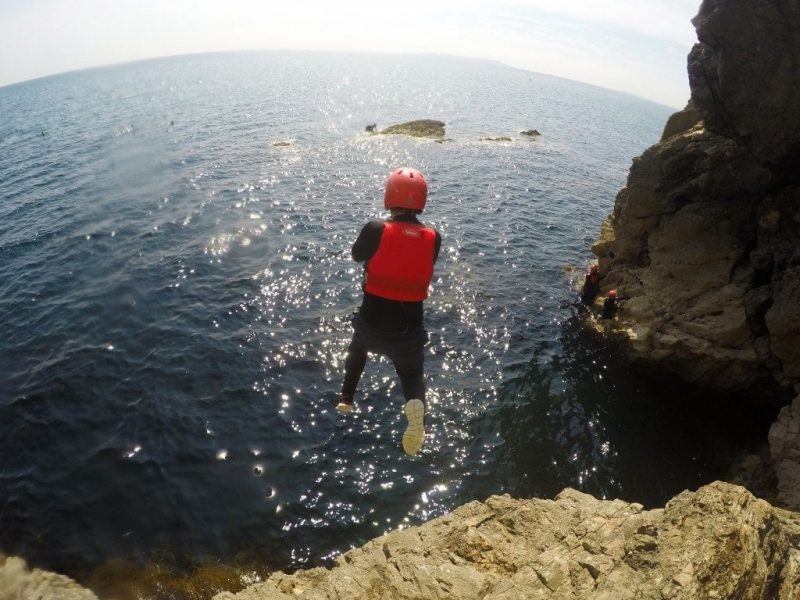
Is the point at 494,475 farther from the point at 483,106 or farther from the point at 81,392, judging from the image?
the point at 483,106

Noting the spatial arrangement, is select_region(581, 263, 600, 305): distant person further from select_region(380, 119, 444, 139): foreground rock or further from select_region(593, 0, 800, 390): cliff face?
select_region(380, 119, 444, 139): foreground rock

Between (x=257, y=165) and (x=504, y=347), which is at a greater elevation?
(x=257, y=165)

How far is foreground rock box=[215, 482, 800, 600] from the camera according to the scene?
171 inches

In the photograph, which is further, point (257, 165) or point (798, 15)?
point (257, 165)

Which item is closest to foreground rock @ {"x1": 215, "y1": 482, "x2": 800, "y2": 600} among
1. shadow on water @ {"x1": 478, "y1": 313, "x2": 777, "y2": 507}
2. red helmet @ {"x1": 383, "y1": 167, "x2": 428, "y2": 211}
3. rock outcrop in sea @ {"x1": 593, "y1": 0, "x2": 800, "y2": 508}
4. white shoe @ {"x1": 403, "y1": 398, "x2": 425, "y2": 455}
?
white shoe @ {"x1": 403, "y1": 398, "x2": 425, "y2": 455}

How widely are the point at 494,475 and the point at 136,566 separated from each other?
8546mm

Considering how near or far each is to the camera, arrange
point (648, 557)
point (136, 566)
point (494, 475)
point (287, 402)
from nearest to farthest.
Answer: point (648, 557) < point (136, 566) < point (494, 475) < point (287, 402)

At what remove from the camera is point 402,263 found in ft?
22.8

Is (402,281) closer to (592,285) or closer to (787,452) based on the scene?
(787,452)

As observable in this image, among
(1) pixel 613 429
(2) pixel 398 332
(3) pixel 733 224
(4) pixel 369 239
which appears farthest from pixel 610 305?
(4) pixel 369 239

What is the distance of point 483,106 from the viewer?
10156 cm

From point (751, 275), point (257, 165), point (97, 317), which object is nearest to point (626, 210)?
point (751, 275)

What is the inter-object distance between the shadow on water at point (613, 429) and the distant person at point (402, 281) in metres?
6.05

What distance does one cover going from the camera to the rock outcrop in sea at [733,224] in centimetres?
1279
